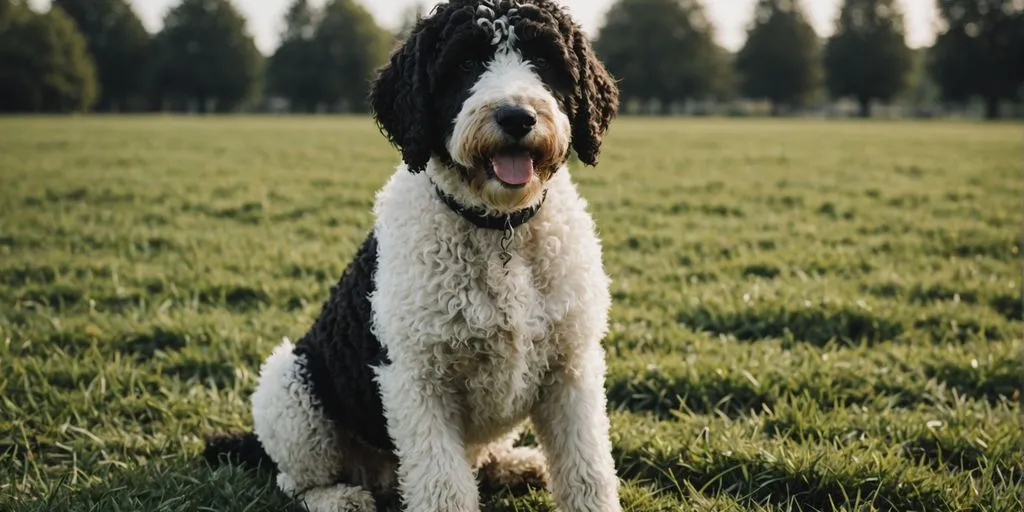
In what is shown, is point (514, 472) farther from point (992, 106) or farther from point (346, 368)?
point (992, 106)

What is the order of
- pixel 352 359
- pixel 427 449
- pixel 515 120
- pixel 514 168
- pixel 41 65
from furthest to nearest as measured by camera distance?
pixel 41 65 → pixel 352 359 → pixel 427 449 → pixel 514 168 → pixel 515 120

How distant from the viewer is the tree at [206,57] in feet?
248

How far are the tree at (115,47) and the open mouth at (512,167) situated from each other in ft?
268

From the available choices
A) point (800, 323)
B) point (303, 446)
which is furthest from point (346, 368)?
point (800, 323)

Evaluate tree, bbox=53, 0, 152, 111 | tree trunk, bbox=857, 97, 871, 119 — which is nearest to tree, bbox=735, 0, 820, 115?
tree trunk, bbox=857, 97, 871, 119

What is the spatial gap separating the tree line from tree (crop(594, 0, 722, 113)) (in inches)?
4.2

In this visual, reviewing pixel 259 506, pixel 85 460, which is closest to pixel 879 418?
pixel 259 506

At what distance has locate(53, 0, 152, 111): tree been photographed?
74.8 metres

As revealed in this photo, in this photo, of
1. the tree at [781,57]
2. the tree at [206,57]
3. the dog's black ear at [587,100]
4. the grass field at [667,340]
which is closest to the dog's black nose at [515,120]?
the dog's black ear at [587,100]

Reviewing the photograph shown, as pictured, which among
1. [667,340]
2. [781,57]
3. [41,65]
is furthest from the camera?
[781,57]

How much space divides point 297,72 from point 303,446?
81187mm

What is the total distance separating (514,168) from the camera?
9.54 ft

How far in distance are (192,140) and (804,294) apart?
72.0ft

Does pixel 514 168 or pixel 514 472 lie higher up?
pixel 514 168
